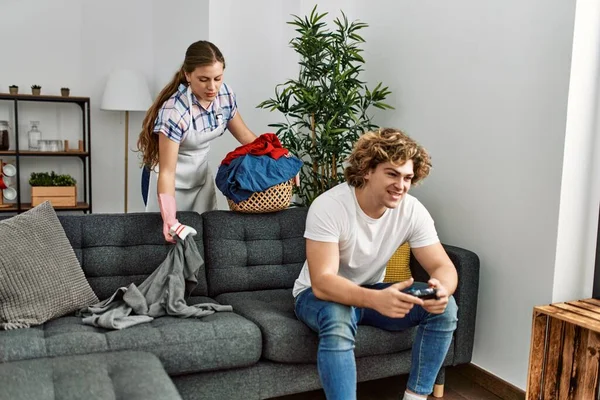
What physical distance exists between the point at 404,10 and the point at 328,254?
1.65m

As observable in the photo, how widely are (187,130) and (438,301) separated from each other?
1.22 m

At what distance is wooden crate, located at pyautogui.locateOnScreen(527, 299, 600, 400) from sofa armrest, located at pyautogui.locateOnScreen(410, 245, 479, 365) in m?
0.29

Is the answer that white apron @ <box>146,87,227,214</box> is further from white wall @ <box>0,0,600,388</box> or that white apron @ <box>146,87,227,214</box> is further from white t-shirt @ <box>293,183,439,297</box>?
white wall @ <box>0,0,600,388</box>

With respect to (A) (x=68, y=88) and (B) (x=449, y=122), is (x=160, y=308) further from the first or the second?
(A) (x=68, y=88)

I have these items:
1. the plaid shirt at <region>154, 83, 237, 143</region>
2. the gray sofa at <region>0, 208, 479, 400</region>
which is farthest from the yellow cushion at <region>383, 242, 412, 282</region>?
the plaid shirt at <region>154, 83, 237, 143</region>

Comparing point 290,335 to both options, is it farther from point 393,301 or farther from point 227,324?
point 393,301

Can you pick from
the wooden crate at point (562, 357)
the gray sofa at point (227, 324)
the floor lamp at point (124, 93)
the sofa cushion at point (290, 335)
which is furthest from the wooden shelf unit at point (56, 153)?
the wooden crate at point (562, 357)

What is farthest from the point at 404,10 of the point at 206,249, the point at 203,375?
the point at 203,375

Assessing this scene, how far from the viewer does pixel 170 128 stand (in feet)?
7.89

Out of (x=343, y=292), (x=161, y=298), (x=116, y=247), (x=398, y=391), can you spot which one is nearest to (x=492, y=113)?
(x=343, y=292)

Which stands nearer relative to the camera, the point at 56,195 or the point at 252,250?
the point at 252,250

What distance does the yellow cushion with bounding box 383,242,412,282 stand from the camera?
2.59 m

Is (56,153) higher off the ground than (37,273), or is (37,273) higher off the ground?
(56,153)

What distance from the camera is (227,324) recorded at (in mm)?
2047
